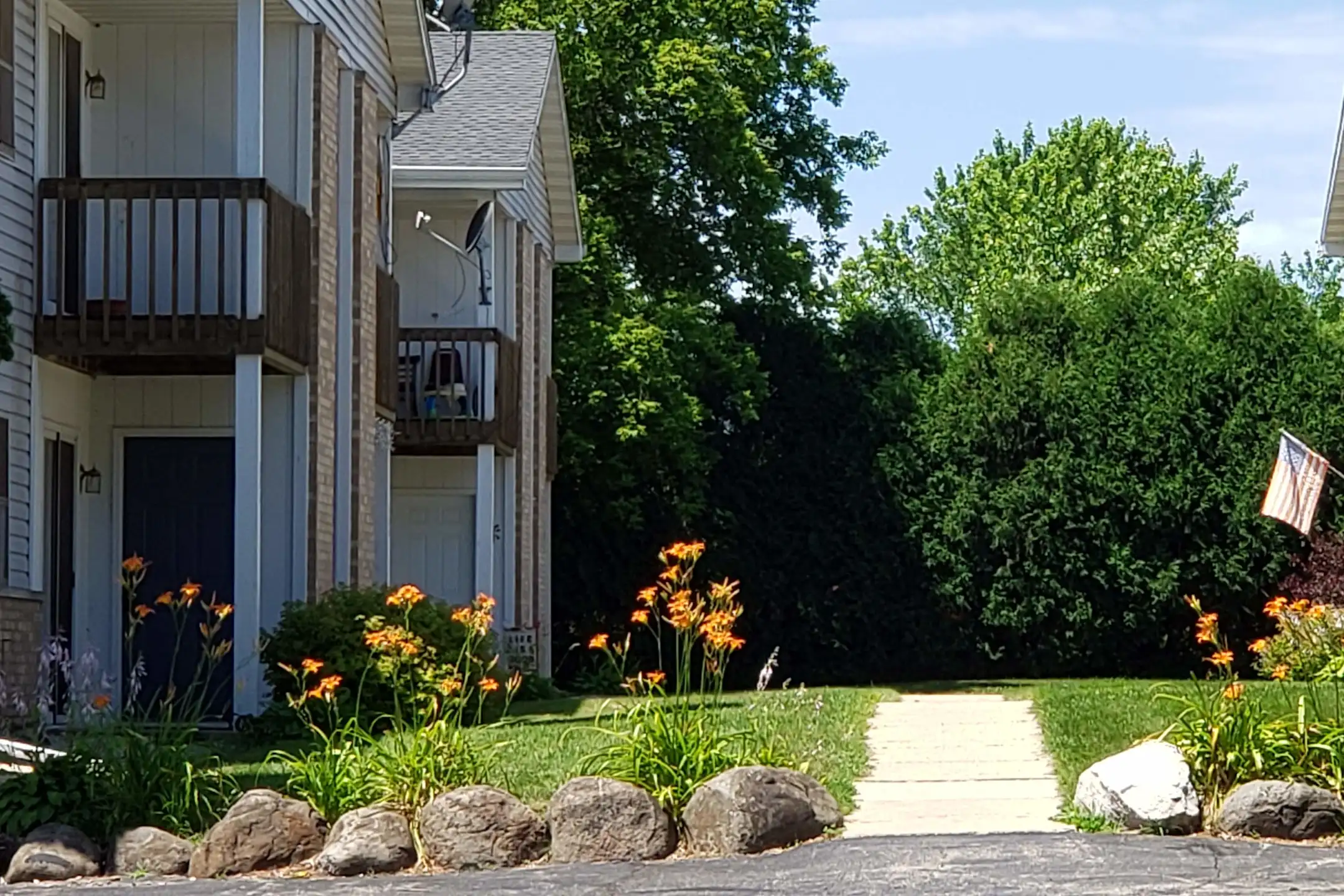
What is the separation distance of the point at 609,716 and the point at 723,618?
21.7ft

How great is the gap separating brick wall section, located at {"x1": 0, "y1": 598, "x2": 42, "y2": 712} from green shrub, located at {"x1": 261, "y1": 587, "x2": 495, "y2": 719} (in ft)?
5.85

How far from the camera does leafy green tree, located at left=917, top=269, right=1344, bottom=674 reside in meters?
29.9

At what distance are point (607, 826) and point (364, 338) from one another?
38.4 feet

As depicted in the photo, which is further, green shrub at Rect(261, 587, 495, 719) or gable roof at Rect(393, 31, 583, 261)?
gable roof at Rect(393, 31, 583, 261)

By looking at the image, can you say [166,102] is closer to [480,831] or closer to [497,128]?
[497,128]

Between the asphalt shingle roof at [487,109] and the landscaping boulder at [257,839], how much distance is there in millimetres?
14590

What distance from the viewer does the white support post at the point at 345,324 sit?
67.5ft

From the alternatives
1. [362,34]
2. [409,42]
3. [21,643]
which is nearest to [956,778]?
[21,643]

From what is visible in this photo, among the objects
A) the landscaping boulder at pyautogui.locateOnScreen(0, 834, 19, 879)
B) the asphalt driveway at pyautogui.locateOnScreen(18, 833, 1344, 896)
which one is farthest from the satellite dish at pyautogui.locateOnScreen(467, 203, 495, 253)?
the asphalt driveway at pyautogui.locateOnScreen(18, 833, 1344, 896)

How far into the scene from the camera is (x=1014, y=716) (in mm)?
17688

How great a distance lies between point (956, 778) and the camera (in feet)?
42.3

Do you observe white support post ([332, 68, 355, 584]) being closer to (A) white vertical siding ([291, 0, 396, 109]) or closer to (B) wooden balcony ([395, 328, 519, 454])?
(A) white vertical siding ([291, 0, 396, 109])

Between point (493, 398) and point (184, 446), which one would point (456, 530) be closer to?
point (493, 398)

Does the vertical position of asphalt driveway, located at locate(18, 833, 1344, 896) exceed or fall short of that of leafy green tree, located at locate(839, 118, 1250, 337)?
it falls short
